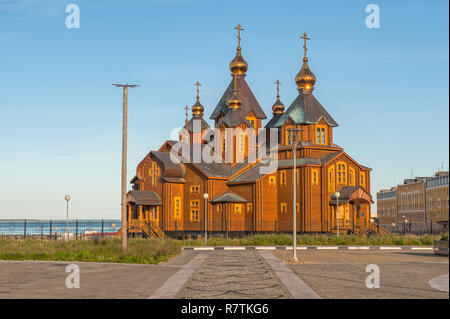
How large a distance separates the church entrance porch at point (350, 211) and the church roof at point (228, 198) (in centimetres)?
737

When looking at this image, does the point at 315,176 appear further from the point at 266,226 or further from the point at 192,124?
the point at 192,124

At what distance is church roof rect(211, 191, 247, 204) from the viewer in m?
43.6

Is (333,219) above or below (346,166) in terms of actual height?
below

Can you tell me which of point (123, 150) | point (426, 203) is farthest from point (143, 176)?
point (426, 203)

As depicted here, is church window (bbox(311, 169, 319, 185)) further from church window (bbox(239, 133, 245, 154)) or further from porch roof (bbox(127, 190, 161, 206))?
porch roof (bbox(127, 190, 161, 206))

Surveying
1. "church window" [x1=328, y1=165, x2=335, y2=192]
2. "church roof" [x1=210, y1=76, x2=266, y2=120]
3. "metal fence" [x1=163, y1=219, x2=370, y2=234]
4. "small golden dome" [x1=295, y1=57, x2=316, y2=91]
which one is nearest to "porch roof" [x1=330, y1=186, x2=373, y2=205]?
"church window" [x1=328, y1=165, x2=335, y2=192]

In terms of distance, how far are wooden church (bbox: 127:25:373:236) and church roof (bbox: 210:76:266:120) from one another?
52.6 inches

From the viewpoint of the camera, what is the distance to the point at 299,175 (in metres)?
42.5

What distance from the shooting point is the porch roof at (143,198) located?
1780 inches

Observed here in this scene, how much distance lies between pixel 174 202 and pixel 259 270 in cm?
3043

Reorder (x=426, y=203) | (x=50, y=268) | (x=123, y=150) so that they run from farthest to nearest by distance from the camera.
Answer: (x=426, y=203) → (x=123, y=150) → (x=50, y=268)

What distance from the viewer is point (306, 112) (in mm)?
44938
